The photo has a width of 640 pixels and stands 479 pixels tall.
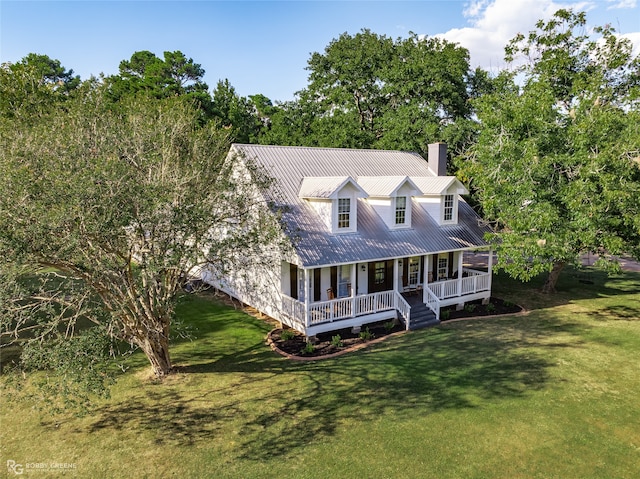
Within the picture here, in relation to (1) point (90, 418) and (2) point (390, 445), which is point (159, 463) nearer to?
(1) point (90, 418)

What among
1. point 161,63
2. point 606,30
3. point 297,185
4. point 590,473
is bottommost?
point 590,473

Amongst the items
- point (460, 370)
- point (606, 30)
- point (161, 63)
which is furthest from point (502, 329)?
point (161, 63)

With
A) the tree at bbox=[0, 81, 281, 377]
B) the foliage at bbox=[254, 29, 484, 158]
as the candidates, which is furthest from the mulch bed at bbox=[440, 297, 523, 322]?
the foliage at bbox=[254, 29, 484, 158]

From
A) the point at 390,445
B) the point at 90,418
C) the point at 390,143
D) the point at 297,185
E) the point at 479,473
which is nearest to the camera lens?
the point at 479,473

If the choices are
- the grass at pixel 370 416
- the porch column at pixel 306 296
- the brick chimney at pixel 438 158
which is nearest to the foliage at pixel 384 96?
the brick chimney at pixel 438 158

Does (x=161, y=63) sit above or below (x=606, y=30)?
above

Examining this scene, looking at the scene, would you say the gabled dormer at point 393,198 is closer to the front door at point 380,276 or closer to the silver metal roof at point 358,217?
the silver metal roof at point 358,217

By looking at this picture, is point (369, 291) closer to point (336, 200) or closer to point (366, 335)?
point (366, 335)
